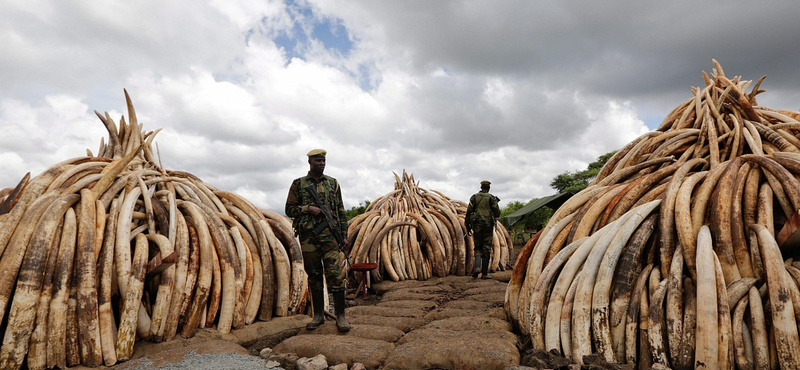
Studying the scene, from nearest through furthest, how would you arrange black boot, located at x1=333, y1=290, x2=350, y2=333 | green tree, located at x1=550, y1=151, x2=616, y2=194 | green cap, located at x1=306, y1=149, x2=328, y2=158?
black boot, located at x1=333, y1=290, x2=350, y2=333 → green cap, located at x1=306, y1=149, x2=328, y2=158 → green tree, located at x1=550, y1=151, x2=616, y2=194

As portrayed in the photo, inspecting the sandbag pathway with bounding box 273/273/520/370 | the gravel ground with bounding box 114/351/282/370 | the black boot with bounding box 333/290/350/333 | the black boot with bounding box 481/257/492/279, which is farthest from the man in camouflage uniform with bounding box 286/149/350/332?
the black boot with bounding box 481/257/492/279

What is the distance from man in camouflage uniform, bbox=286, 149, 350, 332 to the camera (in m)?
4.61

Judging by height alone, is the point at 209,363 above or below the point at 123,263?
below

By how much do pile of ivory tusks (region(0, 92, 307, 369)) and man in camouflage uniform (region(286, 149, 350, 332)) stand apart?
1.49 ft

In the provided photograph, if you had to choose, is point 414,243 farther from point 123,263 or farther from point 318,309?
point 123,263

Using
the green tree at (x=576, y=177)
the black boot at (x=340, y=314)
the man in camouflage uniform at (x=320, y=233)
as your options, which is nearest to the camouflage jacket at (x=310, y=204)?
the man in camouflage uniform at (x=320, y=233)

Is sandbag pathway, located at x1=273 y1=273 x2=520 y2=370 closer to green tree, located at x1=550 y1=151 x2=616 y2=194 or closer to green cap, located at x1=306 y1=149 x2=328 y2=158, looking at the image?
green cap, located at x1=306 y1=149 x2=328 y2=158

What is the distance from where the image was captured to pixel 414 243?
891cm

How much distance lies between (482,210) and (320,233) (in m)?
4.84

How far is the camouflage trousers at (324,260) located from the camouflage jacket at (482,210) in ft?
15.1

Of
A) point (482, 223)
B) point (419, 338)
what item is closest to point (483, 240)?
point (482, 223)

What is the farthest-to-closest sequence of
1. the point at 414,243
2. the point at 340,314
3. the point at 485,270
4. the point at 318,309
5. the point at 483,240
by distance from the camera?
the point at 414,243
the point at 483,240
the point at 485,270
the point at 318,309
the point at 340,314

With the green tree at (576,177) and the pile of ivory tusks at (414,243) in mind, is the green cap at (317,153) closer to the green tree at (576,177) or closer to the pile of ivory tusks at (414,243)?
the pile of ivory tusks at (414,243)

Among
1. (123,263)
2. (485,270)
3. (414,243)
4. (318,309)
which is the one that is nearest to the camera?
(123,263)
